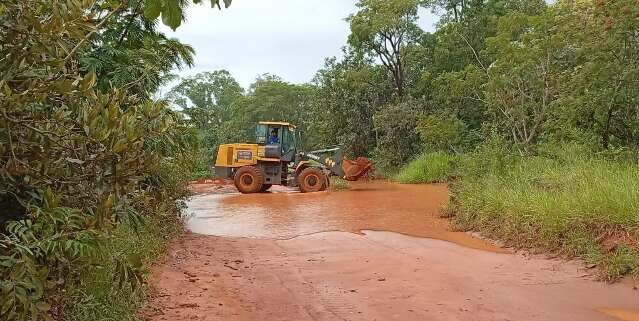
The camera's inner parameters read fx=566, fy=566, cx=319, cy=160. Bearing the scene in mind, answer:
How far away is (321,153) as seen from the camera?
2078 centimetres

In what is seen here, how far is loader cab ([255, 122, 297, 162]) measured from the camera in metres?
18.5

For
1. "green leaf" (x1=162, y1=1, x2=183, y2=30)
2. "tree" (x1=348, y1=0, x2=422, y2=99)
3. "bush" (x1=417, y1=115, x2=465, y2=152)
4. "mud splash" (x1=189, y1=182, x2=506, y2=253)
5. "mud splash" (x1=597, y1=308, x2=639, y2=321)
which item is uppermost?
"tree" (x1=348, y1=0, x2=422, y2=99)

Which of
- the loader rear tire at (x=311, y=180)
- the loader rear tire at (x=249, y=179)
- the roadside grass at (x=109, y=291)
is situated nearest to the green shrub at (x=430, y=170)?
the loader rear tire at (x=311, y=180)

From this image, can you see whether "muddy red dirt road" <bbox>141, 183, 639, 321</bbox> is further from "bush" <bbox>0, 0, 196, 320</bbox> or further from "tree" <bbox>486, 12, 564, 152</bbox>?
"tree" <bbox>486, 12, 564, 152</bbox>

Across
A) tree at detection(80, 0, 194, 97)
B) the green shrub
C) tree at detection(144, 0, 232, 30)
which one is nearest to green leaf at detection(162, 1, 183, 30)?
tree at detection(144, 0, 232, 30)

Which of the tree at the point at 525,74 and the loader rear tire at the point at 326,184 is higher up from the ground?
the tree at the point at 525,74

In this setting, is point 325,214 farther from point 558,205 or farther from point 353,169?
point 353,169

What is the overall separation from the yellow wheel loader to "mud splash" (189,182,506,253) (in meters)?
0.87

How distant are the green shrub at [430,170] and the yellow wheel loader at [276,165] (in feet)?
8.88

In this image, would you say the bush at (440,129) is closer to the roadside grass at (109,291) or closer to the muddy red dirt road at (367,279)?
the muddy red dirt road at (367,279)

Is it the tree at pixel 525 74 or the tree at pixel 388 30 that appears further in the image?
the tree at pixel 388 30

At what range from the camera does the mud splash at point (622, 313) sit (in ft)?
16.3

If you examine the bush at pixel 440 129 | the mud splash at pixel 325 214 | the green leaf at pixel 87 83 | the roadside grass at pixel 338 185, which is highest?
the bush at pixel 440 129

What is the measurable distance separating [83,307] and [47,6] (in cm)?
214
